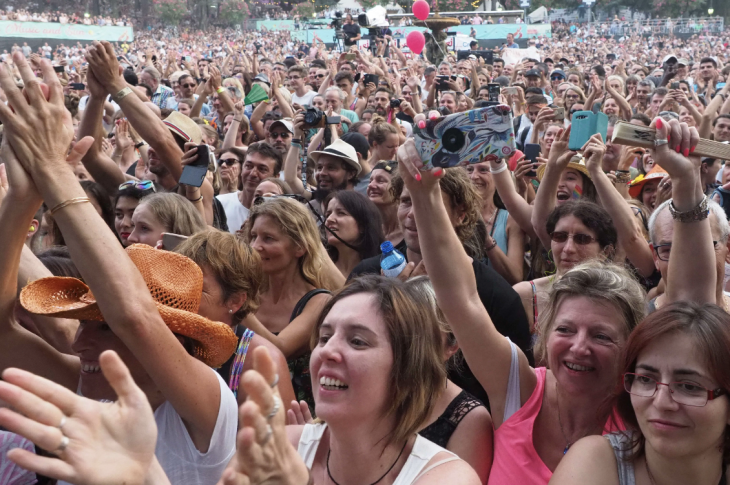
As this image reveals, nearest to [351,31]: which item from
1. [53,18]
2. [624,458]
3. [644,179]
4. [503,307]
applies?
[644,179]

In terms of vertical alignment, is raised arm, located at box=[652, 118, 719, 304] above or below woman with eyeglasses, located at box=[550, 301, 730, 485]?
above

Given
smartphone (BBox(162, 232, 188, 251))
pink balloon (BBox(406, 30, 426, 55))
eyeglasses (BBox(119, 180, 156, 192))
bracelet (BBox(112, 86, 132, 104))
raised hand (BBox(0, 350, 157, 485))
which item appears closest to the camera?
raised hand (BBox(0, 350, 157, 485))

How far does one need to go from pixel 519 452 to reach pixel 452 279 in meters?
0.50

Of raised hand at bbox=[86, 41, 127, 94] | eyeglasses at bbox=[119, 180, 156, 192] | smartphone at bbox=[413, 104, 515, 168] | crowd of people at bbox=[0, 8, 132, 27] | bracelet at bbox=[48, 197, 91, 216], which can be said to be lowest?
eyeglasses at bbox=[119, 180, 156, 192]

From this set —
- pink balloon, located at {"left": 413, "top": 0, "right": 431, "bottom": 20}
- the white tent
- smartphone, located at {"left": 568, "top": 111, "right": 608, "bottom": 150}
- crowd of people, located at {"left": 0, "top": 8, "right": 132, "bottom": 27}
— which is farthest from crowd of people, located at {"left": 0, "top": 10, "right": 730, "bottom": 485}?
the white tent

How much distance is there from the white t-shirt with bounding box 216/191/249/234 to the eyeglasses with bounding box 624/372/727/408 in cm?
348

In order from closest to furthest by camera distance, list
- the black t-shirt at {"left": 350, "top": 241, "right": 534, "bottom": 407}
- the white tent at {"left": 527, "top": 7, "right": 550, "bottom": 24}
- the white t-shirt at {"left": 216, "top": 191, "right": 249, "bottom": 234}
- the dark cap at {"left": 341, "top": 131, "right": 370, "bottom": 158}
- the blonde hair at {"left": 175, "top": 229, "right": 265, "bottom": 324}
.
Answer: the blonde hair at {"left": 175, "top": 229, "right": 265, "bottom": 324}
the black t-shirt at {"left": 350, "top": 241, "right": 534, "bottom": 407}
the white t-shirt at {"left": 216, "top": 191, "right": 249, "bottom": 234}
the dark cap at {"left": 341, "top": 131, "right": 370, "bottom": 158}
the white tent at {"left": 527, "top": 7, "right": 550, "bottom": 24}

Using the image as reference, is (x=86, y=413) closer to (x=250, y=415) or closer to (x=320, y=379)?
(x=250, y=415)

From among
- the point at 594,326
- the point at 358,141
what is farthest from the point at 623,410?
the point at 358,141

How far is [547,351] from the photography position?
2.20m

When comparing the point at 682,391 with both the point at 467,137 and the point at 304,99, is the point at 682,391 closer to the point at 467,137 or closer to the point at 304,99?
the point at 467,137

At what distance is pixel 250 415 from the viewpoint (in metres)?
1.20

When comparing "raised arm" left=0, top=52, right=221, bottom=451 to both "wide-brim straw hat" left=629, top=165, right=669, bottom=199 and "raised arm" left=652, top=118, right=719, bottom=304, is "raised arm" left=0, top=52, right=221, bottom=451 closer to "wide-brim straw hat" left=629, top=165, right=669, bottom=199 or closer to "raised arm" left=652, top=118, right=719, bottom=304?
"raised arm" left=652, top=118, right=719, bottom=304

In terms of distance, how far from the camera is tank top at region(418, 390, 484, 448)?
2.11 meters
